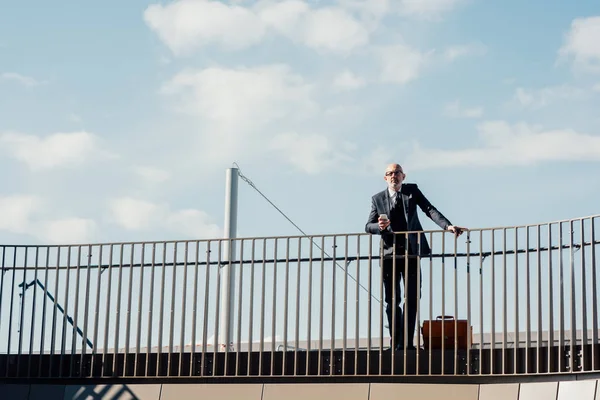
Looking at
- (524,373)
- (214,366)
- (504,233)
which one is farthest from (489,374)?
(214,366)

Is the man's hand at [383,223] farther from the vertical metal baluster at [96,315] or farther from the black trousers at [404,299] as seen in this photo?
the vertical metal baluster at [96,315]

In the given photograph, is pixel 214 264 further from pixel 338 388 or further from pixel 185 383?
pixel 338 388

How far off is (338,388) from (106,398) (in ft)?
8.87

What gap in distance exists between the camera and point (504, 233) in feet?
31.7

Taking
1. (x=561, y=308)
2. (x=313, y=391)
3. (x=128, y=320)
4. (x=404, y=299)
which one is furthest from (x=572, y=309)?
(x=128, y=320)

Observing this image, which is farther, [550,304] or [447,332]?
[447,332]

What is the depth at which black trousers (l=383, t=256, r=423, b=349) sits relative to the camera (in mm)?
10070

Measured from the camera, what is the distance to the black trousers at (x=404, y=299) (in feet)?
33.0

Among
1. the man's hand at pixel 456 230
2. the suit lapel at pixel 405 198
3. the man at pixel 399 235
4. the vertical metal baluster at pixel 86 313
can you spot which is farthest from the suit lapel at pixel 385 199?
the vertical metal baluster at pixel 86 313

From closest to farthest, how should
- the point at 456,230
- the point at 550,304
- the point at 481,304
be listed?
the point at 550,304 < the point at 481,304 < the point at 456,230

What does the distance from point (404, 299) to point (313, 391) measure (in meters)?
Answer: 1.32

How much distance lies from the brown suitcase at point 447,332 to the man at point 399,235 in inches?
7.0

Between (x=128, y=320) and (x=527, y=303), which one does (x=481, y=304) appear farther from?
(x=128, y=320)

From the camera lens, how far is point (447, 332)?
995 cm
